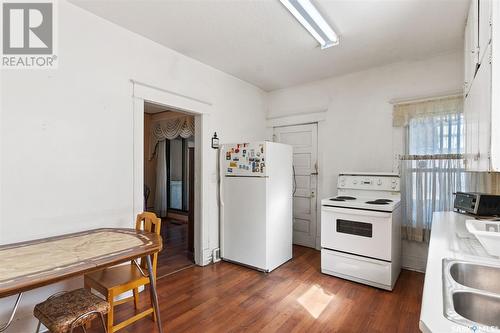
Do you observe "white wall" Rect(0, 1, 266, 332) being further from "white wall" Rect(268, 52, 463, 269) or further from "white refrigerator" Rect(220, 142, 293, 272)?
"white wall" Rect(268, 52, 463, 269)

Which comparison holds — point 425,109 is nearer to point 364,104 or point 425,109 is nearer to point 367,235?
point 364,104

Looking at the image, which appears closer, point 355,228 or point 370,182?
point 355,228

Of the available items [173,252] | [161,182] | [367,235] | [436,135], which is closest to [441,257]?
A: [367,235]

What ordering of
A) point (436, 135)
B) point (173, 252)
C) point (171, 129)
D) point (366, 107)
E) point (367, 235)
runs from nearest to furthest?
point (367, 235), point (436, 135), point (366, 107), point (173, 252), point (171, 129)

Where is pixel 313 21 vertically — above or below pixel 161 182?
above

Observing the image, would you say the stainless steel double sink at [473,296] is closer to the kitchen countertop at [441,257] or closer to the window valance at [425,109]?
the kitchen countertop at [441,257]

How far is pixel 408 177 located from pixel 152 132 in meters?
5.27

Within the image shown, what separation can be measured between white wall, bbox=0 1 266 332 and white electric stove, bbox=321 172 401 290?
7.30 ft

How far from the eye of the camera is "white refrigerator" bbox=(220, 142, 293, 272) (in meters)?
3.05

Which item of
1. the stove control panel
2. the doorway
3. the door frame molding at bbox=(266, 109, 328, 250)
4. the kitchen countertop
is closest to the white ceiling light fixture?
the door frame molding at bbox=(266, 109, 328, 250)

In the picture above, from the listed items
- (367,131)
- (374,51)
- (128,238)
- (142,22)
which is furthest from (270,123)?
(128,238)

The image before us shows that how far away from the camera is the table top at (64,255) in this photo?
4.00 feet

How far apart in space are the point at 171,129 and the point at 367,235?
14.4ft

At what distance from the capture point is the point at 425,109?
2988 millimetres
